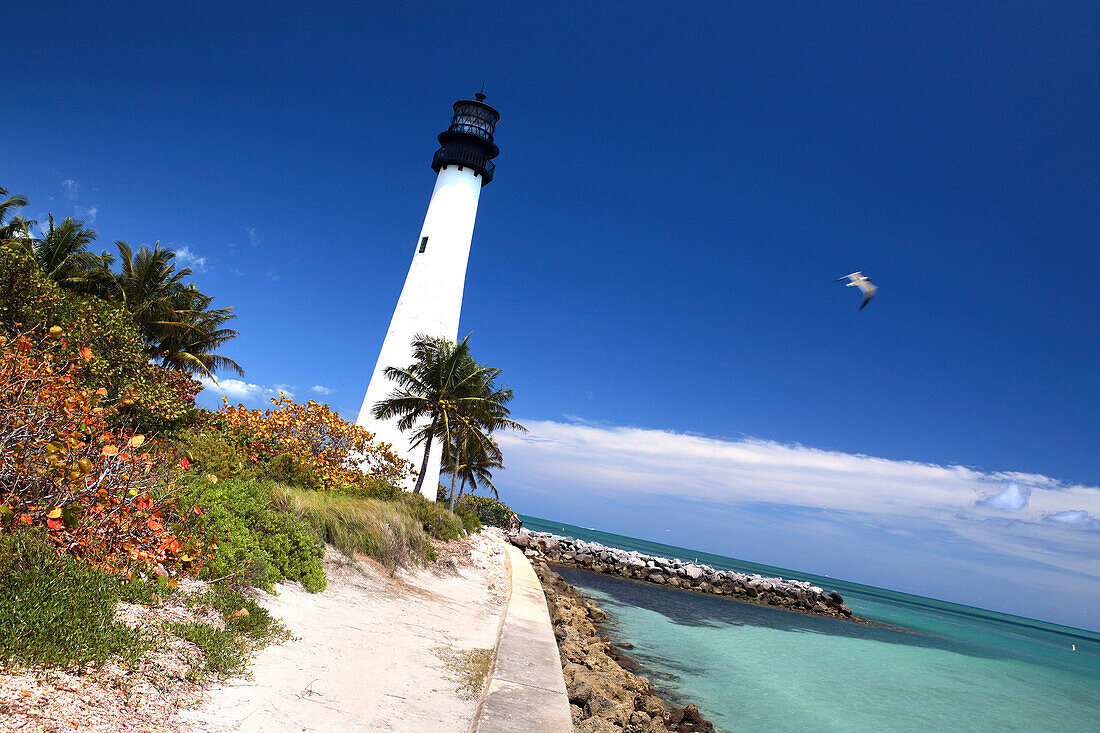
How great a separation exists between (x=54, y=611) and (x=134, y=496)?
74.9 inches

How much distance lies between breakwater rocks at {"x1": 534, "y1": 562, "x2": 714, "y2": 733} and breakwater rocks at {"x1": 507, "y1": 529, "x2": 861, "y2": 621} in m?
23.4

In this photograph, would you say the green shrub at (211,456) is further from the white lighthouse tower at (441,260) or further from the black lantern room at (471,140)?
the black lantern room at (471,140)

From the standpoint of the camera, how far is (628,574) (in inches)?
1396

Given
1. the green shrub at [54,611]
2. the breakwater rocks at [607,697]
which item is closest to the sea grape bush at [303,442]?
the breakwater rocks at [607,697]

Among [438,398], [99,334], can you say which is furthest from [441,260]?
[99,334]

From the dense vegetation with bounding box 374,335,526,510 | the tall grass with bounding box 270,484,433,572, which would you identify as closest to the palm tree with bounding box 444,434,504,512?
the dense vegetation with bounding box 374,335,526,510

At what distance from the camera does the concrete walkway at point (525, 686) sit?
14.1ft

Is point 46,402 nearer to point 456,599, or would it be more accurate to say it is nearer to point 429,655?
point 429,655

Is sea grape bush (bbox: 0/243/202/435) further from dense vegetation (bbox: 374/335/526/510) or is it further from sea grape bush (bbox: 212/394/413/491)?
dense vegetation (bbox: 374/335/526/510)

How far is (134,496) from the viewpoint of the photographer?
5168 millimetres

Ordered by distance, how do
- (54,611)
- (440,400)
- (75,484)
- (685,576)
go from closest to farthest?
1. (54,611)
2. (75,484)
3. (440,400)
4. (685,576)

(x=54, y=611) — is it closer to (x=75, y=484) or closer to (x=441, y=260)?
(x=75, y=484)

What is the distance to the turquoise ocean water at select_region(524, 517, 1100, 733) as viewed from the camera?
1148cm

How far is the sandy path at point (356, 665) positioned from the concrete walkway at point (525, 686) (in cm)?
27
